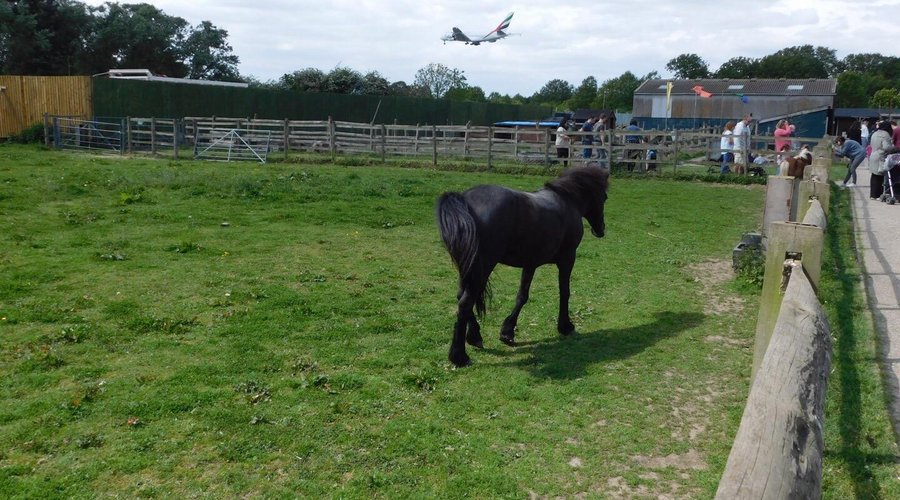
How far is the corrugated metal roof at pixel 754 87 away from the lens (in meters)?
53.7

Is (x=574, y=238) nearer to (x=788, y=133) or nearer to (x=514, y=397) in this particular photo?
(x=514, y=397)

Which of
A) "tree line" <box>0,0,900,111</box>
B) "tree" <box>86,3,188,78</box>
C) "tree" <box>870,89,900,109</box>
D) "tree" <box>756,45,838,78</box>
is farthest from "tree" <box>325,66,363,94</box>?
"tree" <box>756,45,838,78</box>

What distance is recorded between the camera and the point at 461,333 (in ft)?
19.3

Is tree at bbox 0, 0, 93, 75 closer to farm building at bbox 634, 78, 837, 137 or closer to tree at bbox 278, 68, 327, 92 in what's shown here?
tree at bbox 278, 68, 327, 92

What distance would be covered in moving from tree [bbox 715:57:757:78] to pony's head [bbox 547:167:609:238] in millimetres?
103364

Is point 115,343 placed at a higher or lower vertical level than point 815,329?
lower

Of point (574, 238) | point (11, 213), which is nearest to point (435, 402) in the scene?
point (574, 238)

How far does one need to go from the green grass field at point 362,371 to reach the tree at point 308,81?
37.4 metres

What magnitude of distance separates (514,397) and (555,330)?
6.03 ft

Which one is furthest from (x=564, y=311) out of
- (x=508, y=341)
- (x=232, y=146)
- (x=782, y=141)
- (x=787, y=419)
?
(x=232, y=146)

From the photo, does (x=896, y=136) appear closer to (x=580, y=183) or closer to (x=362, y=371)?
Result: (x=580, y=183)

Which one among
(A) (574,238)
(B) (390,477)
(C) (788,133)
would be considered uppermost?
(C) (788,133)

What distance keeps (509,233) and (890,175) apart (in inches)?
524

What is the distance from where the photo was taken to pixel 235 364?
566 centimetres
